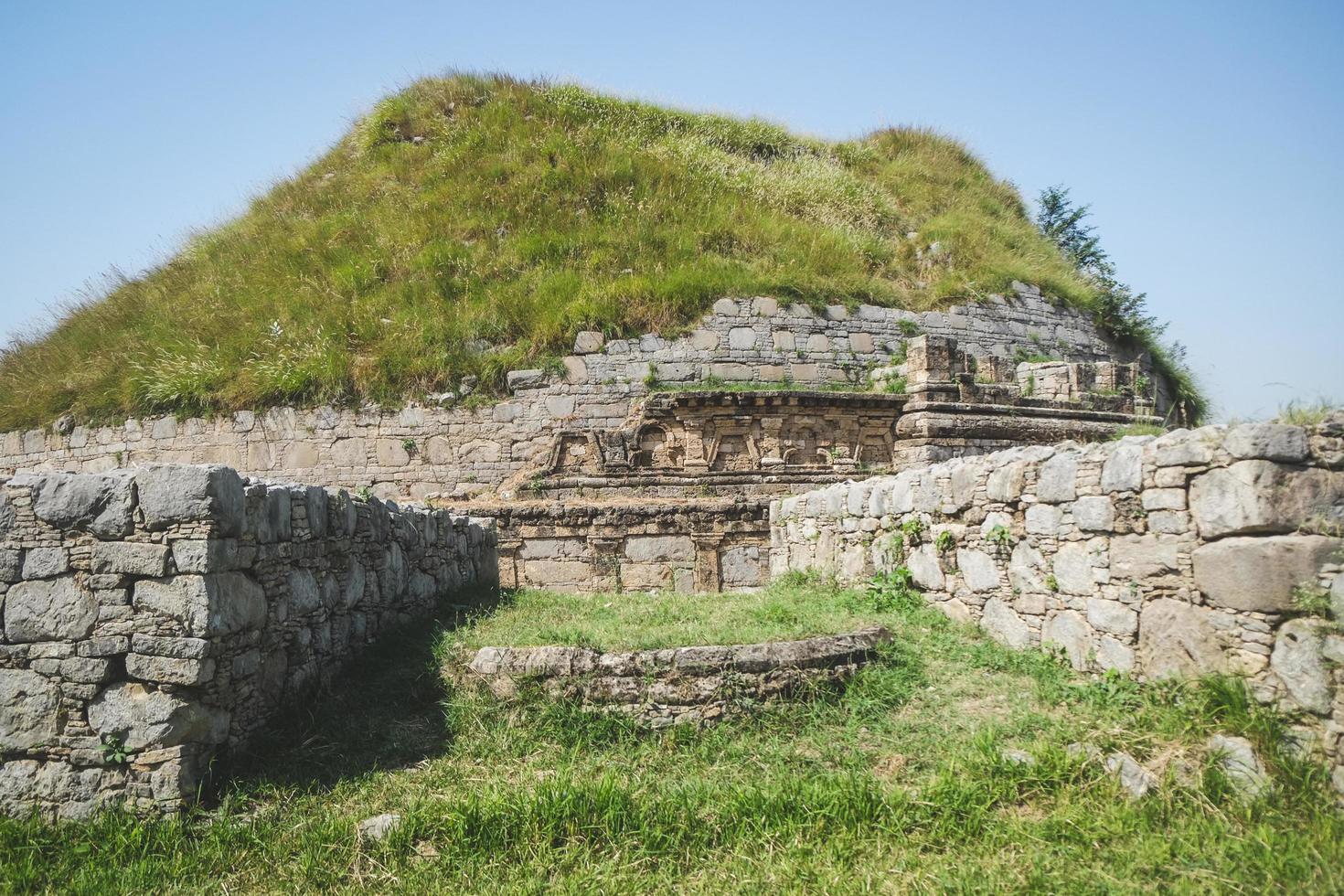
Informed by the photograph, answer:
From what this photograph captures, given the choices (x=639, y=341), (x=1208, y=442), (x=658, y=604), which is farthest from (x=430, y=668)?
(x=639, y=341)

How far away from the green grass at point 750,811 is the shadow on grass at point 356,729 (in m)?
0.02

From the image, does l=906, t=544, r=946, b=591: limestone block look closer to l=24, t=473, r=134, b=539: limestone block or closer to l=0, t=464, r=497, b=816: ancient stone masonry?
l=0, t=464, r=497, b=816: ancient stone masonry

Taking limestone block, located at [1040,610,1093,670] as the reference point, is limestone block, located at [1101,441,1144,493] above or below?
above

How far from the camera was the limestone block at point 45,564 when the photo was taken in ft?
11.6

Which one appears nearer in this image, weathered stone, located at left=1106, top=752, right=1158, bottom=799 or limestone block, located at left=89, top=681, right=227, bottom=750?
weathered stone, located at left=1106, top=752, right=1158, bottom=799

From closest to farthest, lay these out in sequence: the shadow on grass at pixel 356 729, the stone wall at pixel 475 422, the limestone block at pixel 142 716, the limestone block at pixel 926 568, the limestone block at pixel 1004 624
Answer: the limestone block at pixel 142 716 → the shadow on grass at pixel 356 729 → the limestone block at pixel 1004 624 → the limestone block at pixel 926 568 → the stone wall at pixel 475 422

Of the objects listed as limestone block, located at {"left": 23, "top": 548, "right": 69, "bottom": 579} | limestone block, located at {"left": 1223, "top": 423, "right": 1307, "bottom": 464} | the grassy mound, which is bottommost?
limestone block, located at {"left": 23, "top": 548, "right": 69, "bottom": 579}

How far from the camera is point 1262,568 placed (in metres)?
3.34

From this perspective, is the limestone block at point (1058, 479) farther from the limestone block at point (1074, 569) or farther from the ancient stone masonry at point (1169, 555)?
the limestone block at point (1074, 569)

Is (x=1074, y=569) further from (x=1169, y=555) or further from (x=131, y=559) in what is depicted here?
(x=131, y=559)

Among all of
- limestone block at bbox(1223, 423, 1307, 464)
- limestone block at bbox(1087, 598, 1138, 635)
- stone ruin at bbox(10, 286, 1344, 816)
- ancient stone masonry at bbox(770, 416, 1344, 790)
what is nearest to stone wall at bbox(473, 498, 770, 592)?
stone ruin at bbox(10, 286, 1344, 816)

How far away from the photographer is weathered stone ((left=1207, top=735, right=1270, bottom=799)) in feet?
10.3

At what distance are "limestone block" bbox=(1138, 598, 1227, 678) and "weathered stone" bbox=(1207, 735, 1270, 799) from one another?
1.10ft

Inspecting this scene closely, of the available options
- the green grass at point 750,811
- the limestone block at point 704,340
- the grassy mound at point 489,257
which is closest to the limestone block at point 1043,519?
the green grass at point 750,811
